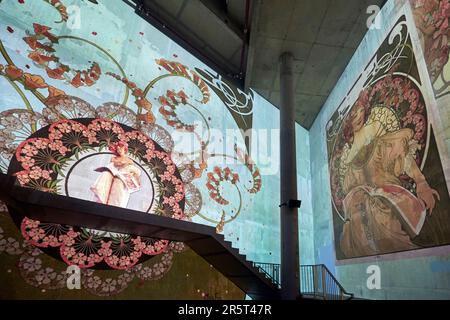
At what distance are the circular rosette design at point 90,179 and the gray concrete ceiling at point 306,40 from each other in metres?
5.67

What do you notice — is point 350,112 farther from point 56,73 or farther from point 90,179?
point 56,73

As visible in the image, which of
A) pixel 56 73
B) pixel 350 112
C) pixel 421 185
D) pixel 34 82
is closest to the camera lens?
pixel 421 185

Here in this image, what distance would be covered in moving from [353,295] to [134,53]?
1008cm

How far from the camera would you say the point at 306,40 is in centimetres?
1118

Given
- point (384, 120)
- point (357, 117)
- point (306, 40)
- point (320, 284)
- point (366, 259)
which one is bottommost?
point (320, 284)

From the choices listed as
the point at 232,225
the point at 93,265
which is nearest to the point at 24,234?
the point at 93,265

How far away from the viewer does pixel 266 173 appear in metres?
12.4

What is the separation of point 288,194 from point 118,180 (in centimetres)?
489

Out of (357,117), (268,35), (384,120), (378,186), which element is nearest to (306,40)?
(268,35)

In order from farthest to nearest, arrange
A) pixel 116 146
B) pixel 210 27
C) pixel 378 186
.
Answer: pixel 210 27
pixel 378 186
pixel 116 146

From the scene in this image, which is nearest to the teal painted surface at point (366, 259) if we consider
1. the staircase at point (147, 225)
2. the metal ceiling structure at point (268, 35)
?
the metal ceiling structure at point (268, 35)

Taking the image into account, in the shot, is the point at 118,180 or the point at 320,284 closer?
the point at 118,180

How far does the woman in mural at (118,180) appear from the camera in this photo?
7688 millimetres

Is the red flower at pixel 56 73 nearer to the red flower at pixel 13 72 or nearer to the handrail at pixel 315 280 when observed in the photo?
the red flower at pixel 13 72
